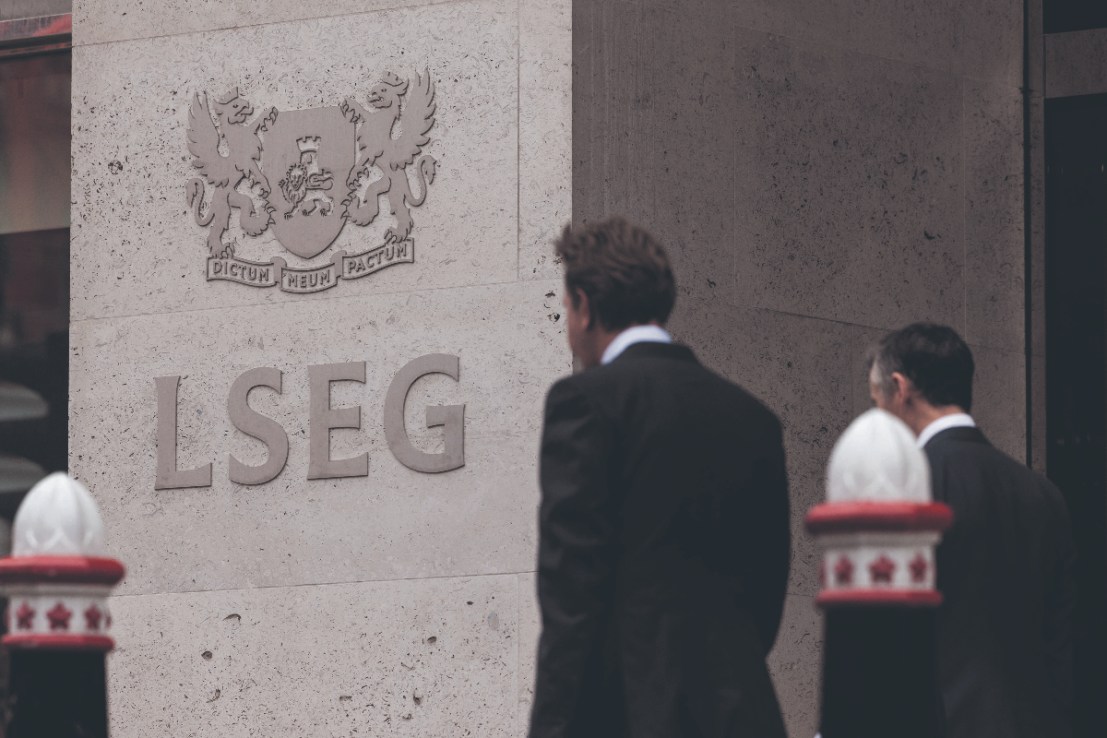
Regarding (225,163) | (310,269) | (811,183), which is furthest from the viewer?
(811,183)

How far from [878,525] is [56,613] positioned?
153 cm

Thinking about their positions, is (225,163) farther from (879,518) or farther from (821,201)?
(879,518)

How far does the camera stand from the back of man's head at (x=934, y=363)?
18.2ft

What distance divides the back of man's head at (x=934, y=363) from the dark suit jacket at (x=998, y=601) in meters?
0.12

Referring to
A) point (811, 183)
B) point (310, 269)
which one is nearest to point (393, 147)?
point (310, 269)

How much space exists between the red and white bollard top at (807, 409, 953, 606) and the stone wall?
4397mm

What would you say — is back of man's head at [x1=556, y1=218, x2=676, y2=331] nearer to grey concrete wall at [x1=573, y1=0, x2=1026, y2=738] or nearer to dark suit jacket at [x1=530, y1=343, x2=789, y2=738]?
dark suit jacket at [x1=530, y1=343, x2=789, y2=738]

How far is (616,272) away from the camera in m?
4.44

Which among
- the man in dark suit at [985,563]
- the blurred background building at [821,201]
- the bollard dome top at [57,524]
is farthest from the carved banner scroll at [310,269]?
the bollard dome top at [57,524]

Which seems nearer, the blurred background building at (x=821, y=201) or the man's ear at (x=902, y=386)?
the man's ear at (x=902, y=386)

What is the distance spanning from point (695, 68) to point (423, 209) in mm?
1203

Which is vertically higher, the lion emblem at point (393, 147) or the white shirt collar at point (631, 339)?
the lion emblem at point (393, 147)

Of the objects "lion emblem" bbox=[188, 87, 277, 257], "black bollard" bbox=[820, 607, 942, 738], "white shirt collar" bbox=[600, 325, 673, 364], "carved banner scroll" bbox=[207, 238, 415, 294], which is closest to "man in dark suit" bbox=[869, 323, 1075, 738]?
"white shirt collar" bbox=[600, 325, 673, 364]

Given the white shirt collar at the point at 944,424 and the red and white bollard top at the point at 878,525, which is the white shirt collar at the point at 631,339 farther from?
the white shirt collar at the point at 944,424
